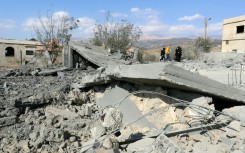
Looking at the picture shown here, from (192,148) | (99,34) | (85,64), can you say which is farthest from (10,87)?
(99,34)

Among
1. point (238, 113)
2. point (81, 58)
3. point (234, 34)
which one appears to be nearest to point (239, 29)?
point (234, 34)

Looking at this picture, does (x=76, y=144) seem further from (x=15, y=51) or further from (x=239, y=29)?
(x=239, y=29)

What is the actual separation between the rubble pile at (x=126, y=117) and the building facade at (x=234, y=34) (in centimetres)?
2776

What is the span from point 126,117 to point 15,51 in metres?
26.0

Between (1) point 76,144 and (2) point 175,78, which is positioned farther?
(1) point 76,144

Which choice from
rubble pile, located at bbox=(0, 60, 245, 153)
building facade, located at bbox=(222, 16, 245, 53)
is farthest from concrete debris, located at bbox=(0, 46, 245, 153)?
building facade, located at bbox=(222, 16, 245, 53)

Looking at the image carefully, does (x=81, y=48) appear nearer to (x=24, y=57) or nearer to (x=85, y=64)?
(x=85, y=64)

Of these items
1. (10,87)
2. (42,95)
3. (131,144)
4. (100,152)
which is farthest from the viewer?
(10,87)

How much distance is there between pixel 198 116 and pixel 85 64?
852 cm

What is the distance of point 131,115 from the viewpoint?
5531mm

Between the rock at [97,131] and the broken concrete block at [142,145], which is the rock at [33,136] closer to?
the rock at [97,131]

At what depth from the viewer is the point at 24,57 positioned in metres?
28.6

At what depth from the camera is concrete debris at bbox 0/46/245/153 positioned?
13.4ft

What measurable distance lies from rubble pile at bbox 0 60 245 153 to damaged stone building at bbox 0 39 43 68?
72.3ft
